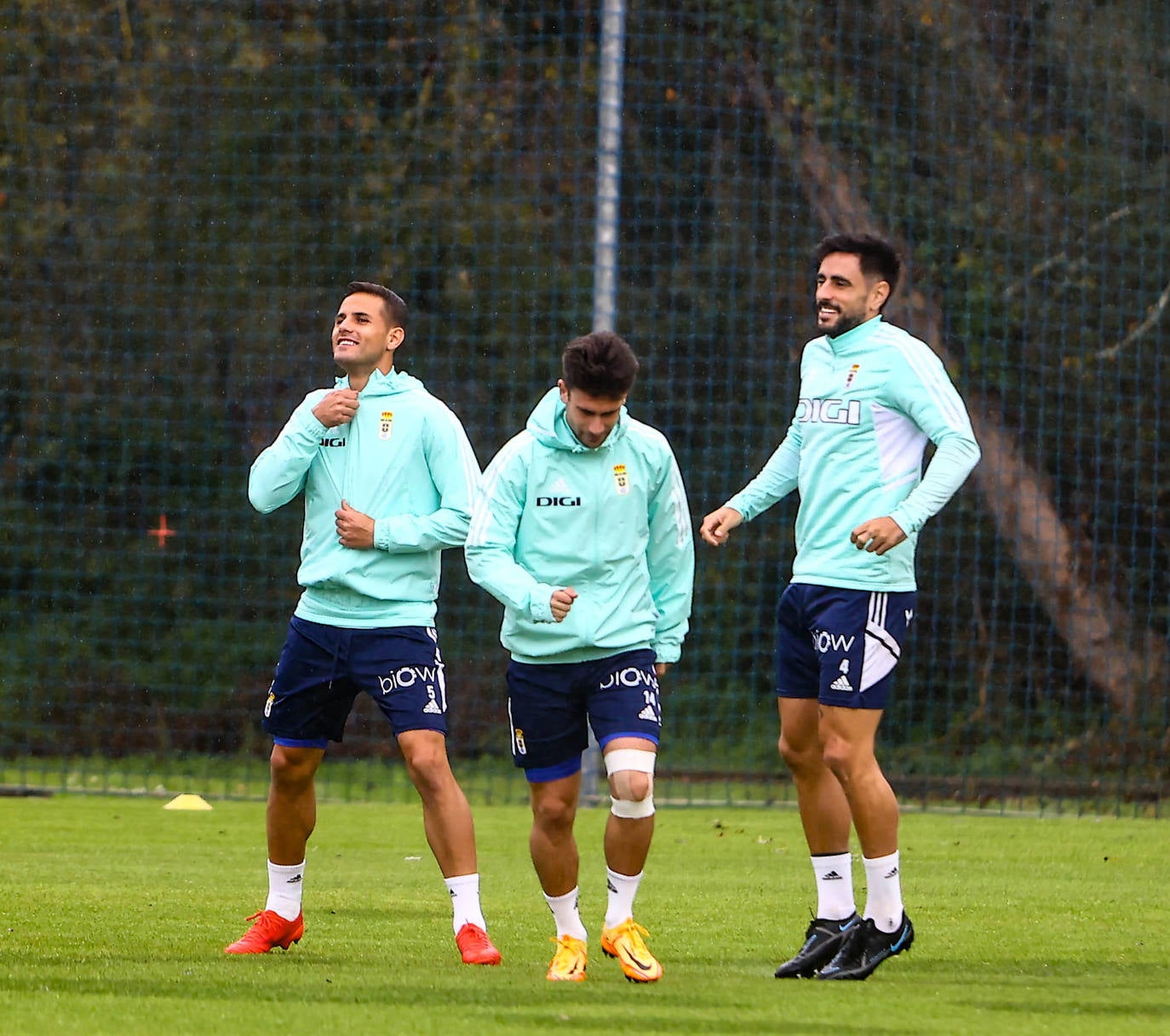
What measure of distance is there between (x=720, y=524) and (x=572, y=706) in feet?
2.24

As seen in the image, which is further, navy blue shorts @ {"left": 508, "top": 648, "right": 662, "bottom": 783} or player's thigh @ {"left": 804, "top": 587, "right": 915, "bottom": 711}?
player's thigh @ {"left": 804, "top": 587, "right": 915, "bottom": 711}

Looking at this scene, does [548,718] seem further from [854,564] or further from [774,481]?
[774,481]

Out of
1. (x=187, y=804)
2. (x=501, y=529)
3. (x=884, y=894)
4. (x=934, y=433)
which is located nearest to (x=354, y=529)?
(x=501, y=529)

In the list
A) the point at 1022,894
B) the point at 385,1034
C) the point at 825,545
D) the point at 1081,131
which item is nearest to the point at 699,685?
the point at 1081,131

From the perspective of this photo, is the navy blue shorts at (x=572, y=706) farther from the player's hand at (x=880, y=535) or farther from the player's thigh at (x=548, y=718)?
the player's hand at (x=880, y=535)

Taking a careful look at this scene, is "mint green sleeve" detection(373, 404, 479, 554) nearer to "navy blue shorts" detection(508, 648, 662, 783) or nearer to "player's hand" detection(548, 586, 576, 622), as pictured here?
"navy blue shorts" detection(508, 648, 662, 783)

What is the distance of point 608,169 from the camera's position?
9945 mm

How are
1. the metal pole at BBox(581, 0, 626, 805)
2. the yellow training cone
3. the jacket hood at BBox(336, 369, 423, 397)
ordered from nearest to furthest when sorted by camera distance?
the jacket hood at BBox(336, 369, 423, 397)
the yellow training cone
the metal pole at BBox(581, 0, 626, 805)

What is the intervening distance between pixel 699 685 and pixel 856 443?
6397 millimetres

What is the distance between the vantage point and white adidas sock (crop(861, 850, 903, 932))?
4953 millimetres

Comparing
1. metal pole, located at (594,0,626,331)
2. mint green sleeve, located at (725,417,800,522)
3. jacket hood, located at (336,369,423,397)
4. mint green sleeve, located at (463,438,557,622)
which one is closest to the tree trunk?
metal pole, located at (594,0,626,331)

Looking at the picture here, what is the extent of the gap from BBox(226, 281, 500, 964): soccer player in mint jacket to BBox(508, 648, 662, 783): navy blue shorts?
0.35 m

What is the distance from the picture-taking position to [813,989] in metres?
4.58

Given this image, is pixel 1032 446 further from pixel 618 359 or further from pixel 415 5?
pixel 618 359
